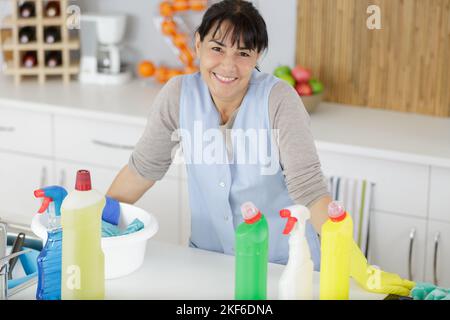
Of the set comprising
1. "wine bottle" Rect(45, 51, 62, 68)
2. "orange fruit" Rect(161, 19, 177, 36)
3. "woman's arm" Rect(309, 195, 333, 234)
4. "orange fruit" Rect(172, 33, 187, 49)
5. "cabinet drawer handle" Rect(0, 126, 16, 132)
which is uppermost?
"orange fruit" Rect(161, 19, 177, 36)

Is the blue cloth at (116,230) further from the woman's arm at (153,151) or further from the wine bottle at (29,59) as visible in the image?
the wine bottle at (29,59)

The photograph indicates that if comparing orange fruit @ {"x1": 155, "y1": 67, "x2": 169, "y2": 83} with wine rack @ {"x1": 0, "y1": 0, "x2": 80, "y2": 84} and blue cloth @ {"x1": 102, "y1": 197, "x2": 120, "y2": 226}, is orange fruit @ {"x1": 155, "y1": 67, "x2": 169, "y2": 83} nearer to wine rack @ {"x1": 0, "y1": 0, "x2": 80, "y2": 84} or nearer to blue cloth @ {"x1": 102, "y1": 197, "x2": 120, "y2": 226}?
wine rack @ {"x1": 0, "y1": 0, "x2": 80, "y2": 84}

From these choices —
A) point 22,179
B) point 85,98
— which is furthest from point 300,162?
point 22,179

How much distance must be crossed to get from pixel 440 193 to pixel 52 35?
1.54 metres

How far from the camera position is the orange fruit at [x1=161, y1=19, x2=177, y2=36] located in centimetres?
312

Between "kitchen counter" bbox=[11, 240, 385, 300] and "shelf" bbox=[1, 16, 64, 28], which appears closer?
"kitchen counter" bbox=[11, 240, 385, 300]

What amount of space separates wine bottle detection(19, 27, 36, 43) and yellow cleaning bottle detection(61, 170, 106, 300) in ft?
6.08

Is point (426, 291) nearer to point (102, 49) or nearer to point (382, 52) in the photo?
point (382, 52)

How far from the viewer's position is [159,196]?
114 inches

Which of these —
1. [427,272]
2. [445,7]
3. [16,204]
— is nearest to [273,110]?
[427,272]

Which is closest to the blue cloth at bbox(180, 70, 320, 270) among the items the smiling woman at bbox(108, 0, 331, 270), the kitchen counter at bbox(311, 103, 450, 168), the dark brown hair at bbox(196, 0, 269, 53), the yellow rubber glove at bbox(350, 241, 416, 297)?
the smiling woman at bbox(108, 0, 331, 270)

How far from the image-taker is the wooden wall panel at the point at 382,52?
283 centimetres

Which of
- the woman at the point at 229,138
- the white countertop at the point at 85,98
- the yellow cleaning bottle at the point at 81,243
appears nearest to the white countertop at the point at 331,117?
the white countertop at the point at 85,98
